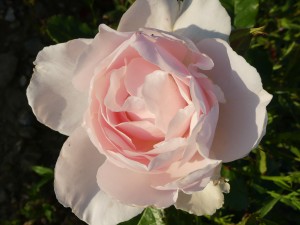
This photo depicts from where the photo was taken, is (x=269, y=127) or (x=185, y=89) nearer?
(x=185, y=89)

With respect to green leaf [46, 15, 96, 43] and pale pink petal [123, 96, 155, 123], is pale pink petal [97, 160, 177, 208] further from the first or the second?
green leaf [46, 15, 96, 43]

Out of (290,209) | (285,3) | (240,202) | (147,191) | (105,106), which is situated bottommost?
(290,209)

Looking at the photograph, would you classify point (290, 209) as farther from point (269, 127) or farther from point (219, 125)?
point (219, 125)

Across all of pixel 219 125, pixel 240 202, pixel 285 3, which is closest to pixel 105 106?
pixel 219 125

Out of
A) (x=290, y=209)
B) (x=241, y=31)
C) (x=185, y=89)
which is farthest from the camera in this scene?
(x=290, y=209)

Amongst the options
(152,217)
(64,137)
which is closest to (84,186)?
(152,217)

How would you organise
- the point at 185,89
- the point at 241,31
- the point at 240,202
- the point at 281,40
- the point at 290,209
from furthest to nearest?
the point at 281,40 → the point at 290,209 → the point at 240,202 → the point at 241,31 → the point at 185,89

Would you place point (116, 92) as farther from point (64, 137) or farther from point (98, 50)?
point (64, 137)
